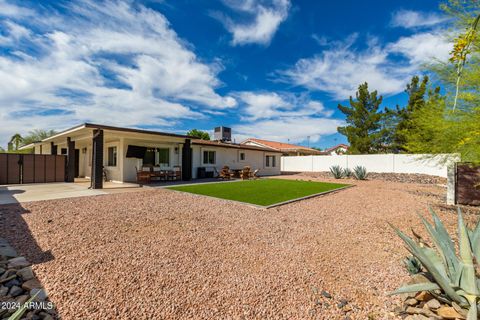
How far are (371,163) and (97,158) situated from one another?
24.5 metres

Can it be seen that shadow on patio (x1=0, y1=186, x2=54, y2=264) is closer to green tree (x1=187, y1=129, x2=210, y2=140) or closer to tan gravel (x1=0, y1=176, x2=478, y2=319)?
tan gravel (x1=0, y1=176, x2=478, y2=319)

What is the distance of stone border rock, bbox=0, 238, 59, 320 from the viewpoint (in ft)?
7.75

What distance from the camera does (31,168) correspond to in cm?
1345

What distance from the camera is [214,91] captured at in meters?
20.1

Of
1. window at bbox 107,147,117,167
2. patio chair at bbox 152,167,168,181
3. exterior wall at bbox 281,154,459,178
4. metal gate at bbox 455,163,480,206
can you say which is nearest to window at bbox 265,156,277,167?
exterior wall at bbox 281,154,459,178

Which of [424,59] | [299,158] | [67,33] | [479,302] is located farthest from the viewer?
[299,158]

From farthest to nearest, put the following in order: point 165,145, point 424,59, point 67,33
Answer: point 165,145 < point 67,33 < point 424,59

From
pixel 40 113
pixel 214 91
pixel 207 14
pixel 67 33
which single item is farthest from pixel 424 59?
pixel 40 113

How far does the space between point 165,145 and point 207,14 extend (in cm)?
928

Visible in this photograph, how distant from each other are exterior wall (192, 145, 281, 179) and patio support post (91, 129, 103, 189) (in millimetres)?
7162

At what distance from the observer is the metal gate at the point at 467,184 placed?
27.0 feet

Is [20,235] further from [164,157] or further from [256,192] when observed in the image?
[164,157]

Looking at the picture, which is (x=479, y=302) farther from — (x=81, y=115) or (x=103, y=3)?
(x=81, y=115)

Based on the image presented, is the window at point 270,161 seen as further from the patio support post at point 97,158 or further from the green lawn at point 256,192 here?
the patio support post at point 97,158
